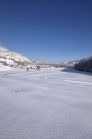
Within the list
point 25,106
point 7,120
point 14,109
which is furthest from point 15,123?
point 25,106

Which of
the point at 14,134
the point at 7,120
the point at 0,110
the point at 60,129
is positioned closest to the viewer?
the point at 14,134

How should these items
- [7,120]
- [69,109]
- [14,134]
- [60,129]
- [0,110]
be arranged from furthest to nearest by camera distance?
[69,109]
[0,110]
[7,120]
[60,129]
[14,134]

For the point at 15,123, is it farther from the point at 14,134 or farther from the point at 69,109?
the point at 69,109

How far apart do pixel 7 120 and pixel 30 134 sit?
0.51 metres

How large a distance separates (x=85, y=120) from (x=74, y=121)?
204 millimetres

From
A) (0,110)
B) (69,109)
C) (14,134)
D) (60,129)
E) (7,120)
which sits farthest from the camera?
(69,109)

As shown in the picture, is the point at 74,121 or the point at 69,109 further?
the point at 69,109

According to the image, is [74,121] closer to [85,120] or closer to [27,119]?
[85,120]

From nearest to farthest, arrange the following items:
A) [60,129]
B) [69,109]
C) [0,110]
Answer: [60,129] < [0,110] < [69,109]

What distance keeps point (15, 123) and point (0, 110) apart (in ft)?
1.84

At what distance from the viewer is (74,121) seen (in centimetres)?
159

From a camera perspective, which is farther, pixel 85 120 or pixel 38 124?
pixel 85 120

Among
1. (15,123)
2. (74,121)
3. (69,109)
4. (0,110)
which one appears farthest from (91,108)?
(0,110)

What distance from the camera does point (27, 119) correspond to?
5.25 ft
